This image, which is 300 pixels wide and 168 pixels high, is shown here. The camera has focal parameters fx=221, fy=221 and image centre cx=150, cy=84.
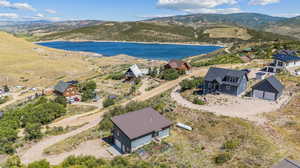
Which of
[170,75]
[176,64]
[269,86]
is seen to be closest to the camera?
[269,86]

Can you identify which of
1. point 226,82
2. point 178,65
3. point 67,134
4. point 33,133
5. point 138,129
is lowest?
point 67,134

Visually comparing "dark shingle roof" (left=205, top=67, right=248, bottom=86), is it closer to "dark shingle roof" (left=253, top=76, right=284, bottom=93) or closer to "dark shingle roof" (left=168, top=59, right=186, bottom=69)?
"dark shingle roof" (left=253, top=76, right=284, bottom=93)

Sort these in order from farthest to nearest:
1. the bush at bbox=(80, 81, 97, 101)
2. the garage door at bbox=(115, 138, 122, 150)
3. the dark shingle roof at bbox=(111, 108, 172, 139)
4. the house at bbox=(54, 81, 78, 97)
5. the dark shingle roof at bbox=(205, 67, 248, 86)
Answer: the house at bbox=(54, 81, 78, 97)
the bush at bbox=(80, 81, 97, 101)
the dark shingle roof at bbox=(205, 67, 248, 86)
the garage door at bbox=(115, 138, 122, 150)
the dark shingle roof at bbox=(111, 108, 172, 139)

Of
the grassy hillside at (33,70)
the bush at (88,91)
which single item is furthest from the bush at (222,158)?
the grassy hillside at (33,70)

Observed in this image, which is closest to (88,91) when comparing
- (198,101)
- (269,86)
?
(198,101)

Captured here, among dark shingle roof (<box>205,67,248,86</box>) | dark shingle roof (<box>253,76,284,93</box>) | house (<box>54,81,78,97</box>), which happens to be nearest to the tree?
house (<box>54,81,78,97</box>)

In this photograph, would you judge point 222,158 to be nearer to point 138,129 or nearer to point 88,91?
point 138,129

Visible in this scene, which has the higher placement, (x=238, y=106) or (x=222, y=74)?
(x=222, y=74)
